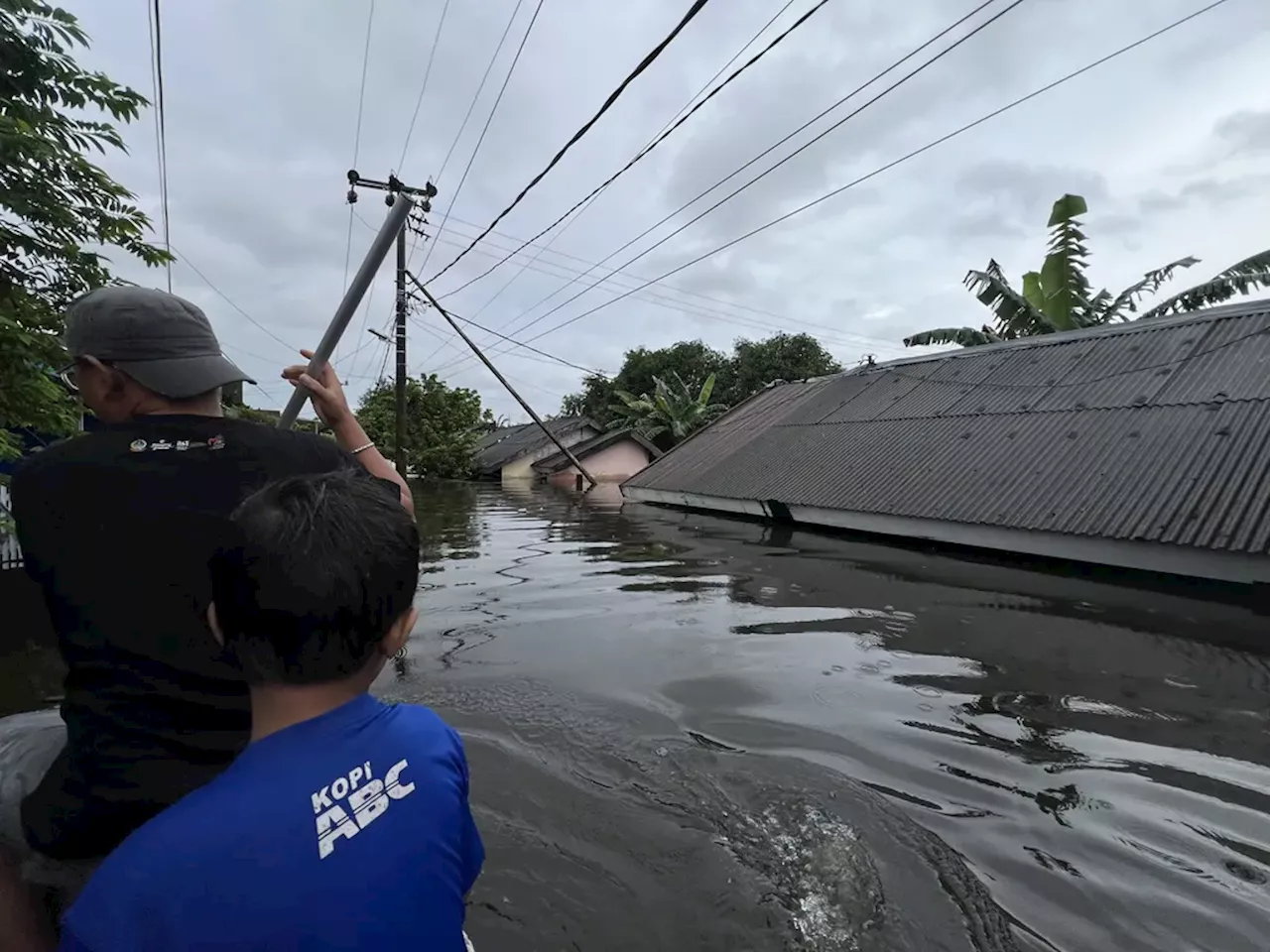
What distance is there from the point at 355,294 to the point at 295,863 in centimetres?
188

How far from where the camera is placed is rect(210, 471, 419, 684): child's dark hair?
3.78 feet

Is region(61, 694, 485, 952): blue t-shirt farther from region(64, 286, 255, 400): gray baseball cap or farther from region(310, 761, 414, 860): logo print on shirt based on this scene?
region(64, 286, 255, 400): gray baseball cap

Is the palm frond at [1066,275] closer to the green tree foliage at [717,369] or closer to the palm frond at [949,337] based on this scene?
the palm frond at [949,337]

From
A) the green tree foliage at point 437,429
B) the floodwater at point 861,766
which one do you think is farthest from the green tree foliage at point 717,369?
the floodwater at point 861,766

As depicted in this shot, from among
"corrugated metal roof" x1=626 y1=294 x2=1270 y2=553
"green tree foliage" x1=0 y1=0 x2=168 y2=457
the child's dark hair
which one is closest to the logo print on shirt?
the child's dark hair

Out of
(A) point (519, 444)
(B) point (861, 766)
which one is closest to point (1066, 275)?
(B) point (861, 766)

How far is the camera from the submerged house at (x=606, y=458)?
3375cm

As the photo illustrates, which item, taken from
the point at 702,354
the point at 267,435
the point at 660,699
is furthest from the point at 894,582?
the point at 702,354

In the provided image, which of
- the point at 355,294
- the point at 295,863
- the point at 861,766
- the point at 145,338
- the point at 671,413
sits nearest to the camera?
the point at 295,863

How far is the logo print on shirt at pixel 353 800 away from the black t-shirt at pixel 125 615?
0.58 metres

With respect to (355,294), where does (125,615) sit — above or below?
below

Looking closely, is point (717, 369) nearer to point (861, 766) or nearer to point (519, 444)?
point (519, 444)

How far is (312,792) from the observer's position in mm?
1063

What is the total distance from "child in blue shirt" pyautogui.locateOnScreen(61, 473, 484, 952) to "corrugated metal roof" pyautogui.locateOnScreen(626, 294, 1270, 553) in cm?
870
